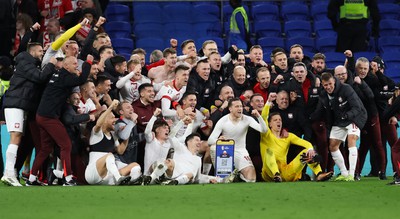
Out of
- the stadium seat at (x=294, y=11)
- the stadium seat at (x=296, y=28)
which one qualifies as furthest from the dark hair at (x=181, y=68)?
the stadium seat at (x=294, y=11)

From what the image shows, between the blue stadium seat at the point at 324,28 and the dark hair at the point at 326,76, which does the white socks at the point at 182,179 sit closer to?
Result: the dark hair at the point at 326,76

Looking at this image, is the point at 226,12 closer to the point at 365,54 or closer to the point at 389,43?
the point at 365,54

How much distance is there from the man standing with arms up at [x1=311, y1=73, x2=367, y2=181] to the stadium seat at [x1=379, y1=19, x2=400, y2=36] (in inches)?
241

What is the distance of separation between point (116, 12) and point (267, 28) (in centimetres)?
344

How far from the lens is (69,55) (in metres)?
15.3

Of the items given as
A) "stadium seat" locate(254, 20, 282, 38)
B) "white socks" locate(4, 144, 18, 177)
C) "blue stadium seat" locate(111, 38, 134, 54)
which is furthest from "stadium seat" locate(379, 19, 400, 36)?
"white socks" locate(4, 144, 18, 177)

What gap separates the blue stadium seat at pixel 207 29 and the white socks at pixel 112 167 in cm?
743

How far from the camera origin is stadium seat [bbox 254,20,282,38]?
2175 centimetres

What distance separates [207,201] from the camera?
1171cm

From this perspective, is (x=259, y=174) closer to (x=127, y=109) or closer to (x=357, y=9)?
(x=127, y=109)

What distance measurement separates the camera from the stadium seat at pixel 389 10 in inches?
875

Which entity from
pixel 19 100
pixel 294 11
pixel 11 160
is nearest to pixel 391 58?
pixel 294 11

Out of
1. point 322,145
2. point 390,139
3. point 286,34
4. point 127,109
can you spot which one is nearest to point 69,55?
point 127,109

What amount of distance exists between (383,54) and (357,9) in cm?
116
